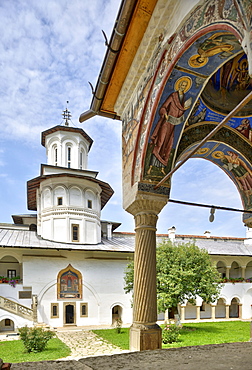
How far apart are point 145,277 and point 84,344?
1071 cm

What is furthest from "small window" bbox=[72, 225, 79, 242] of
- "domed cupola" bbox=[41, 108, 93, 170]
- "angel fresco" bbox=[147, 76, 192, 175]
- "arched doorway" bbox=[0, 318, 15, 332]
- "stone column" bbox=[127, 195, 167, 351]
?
"angel fresco" bbox=[147, 76, 192, 175]

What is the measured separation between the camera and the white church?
20531 millimetres

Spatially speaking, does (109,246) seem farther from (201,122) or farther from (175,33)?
(175,33)

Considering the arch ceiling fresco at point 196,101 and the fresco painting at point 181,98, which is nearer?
the arch ceiling fresco at point 196,101

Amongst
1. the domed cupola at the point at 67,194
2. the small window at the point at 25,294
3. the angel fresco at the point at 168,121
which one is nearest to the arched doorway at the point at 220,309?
the domed cupola at the point at 67,194

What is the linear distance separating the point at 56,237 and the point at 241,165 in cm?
1728

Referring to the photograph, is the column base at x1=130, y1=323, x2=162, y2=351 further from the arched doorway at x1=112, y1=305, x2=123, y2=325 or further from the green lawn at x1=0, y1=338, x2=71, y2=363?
the arched doorway at x1=112, y1=305, x2=123, y2=325

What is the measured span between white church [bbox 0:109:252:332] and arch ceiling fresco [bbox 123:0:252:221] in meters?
14.1

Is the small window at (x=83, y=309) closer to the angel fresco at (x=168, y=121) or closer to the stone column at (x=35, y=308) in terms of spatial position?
the stone column at (x=35, y=308)

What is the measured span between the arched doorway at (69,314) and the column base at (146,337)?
16648 mm

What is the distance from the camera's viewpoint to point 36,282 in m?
20.6

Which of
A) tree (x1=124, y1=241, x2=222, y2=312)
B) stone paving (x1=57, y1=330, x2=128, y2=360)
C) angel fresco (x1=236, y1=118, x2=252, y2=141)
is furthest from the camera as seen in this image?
tree (x1=124, y1=241, x2=222, y2=312)

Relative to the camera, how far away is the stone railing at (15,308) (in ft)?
61.8

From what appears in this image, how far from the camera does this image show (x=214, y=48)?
15.4ft
